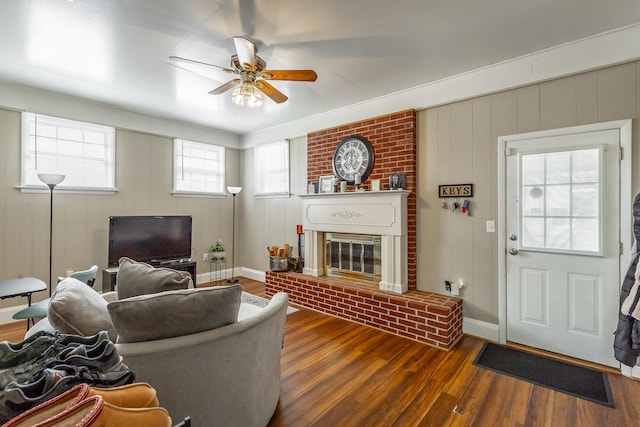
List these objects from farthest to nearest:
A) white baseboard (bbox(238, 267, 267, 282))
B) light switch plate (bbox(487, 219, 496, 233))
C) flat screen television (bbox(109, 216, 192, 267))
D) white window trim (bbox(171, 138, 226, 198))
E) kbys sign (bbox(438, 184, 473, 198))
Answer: white baseboard (bbox(238, 267, 267, 282)) → white window trim (bbox(171, 138, 226, 198)) → flat screen television (bbox(109, 216, 192, 267)) → kbys sign (bbox(438, 184, 473, 198)) → light switch plate (bbox(487, 219, 496, 233))

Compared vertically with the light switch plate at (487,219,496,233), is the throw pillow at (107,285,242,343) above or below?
below

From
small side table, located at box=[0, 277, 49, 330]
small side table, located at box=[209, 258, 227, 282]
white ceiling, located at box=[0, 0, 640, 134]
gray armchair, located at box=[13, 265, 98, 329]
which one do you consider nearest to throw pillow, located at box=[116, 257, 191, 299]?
gray armchair, located at box=[13, 265, 98, 329]

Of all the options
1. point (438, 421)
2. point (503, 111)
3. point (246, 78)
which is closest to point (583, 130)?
point (503, 111)

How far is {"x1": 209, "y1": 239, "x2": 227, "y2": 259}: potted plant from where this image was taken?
16.6ft

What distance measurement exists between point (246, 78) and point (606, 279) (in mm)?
3441

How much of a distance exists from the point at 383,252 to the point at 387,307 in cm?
64

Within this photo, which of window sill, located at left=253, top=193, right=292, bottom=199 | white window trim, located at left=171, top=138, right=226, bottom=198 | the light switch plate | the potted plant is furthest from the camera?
the potted plant

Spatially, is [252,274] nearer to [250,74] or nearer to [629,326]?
[250,74]

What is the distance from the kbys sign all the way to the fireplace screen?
91 centimetres

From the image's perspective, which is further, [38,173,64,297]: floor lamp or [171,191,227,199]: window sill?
[171,191,227,199]: window sill

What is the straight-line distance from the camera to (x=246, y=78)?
2596 mm

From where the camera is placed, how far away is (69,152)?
381 centimetres

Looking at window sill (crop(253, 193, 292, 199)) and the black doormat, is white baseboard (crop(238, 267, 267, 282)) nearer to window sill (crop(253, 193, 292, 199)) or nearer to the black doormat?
window sill (crop(253, 193, 292, 199))

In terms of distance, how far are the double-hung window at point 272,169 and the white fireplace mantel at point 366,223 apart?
87cm
